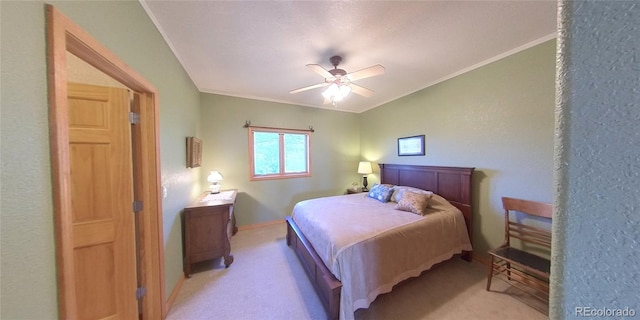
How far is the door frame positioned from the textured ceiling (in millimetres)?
737

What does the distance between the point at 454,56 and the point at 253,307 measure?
138 inches

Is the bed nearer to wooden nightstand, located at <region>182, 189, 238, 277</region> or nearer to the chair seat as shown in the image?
the chair seat

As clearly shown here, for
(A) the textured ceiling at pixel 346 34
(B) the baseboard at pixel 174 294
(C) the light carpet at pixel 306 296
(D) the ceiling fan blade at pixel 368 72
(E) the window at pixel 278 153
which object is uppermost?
(A) the textured ceiling at pixel 346 34

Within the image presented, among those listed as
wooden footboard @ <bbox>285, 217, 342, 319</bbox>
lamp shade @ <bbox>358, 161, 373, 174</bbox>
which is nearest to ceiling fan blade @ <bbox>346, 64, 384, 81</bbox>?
wooden footboard @ <bbox>285, 217, 342, 319</bbox>

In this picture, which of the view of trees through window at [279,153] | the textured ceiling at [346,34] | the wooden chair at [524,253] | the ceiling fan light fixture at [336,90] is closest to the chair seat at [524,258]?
the wooden chair at [524,253]

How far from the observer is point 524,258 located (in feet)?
6.33

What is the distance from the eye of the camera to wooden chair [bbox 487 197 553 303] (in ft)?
6.01

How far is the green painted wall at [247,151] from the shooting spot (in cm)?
354

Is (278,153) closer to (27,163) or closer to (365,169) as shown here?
(365,169)

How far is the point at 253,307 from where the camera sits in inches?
74.2

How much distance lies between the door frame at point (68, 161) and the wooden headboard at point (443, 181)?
135 inches

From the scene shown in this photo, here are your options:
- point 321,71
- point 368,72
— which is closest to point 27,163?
point 321,71

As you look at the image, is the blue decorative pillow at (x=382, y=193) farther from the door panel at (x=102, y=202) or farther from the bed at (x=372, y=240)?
the door panel at (x=102, y=202)

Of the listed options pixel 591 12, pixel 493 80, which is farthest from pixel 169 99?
pixel 493 80
